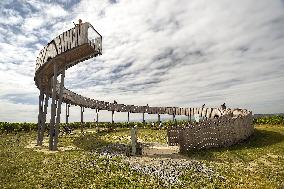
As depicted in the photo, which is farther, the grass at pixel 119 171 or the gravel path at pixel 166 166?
the gravel path at pixel 166 166

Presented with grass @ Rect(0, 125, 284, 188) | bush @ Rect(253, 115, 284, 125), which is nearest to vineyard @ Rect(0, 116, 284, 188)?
grass @ Rect(0, 125, 284, 188)

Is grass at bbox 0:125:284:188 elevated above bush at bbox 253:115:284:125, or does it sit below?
below

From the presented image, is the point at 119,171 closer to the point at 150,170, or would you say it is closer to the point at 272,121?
the point at 150,170

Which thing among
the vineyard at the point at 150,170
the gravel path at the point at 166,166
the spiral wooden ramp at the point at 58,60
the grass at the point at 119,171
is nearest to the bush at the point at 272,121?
the spiral wooden ramp at the point at 58,60

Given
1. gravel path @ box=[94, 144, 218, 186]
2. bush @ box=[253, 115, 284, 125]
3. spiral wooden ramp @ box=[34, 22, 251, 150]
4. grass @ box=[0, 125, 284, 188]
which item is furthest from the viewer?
bush @ box=[253, 115, 284, 125]

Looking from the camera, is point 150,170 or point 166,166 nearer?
point 150,170

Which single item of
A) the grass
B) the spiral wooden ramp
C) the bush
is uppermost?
the spiral wooden ramp

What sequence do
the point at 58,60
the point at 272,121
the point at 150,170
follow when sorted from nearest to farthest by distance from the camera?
the point at 150,170
the point at 58,60
the point at 272,121

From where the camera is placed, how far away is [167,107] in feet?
192

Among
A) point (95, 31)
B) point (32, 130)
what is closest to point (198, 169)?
point (95, 31)

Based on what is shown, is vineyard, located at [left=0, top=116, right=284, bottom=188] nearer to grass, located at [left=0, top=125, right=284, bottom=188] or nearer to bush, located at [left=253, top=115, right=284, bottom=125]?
grass, located at [left=0, top=125, right=284, bottom=188]

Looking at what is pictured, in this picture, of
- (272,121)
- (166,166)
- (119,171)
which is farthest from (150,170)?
(272,121)

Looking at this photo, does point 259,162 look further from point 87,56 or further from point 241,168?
point 87,56

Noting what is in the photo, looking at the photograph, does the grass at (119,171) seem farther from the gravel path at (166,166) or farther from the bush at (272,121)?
the bush at (272,121)
